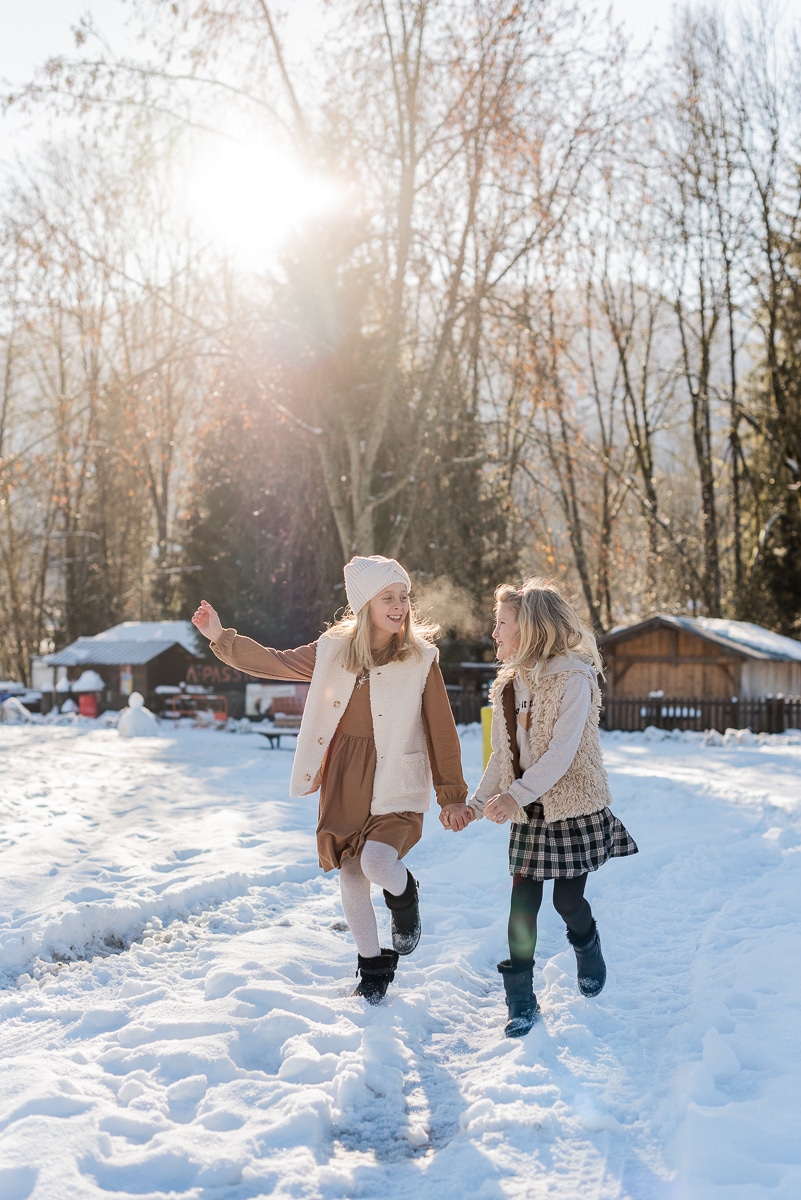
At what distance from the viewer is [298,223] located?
58.7 feet

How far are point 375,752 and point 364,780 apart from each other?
5.1 inches

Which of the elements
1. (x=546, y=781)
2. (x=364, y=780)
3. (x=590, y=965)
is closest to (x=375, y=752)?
(x=364, y=780)

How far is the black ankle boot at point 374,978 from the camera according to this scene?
4469mm

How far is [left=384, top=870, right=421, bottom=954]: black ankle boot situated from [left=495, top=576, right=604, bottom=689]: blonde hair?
0.98 meters

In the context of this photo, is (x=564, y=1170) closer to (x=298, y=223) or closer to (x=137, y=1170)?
(x=137, y=1170)

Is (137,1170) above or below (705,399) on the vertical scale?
below

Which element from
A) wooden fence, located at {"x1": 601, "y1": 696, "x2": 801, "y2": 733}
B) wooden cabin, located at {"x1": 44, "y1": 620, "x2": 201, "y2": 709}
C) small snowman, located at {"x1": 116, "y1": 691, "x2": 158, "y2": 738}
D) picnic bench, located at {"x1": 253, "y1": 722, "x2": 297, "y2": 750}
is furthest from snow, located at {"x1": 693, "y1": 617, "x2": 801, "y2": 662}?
wooden cabin, located at {"x1": 44, "y1": 620, "x2": 201, "y2": 709}

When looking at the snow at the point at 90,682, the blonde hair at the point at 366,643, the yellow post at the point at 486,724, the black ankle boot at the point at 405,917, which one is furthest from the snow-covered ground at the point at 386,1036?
the snow at the point at 90,682

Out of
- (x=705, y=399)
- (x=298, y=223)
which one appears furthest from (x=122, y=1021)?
(x=705, y=399)

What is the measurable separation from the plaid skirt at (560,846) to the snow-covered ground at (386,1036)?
598 mm

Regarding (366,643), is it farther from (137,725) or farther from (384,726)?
(137,725)

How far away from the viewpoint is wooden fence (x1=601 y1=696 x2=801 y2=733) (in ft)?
70.7

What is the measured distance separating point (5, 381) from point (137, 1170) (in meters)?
40.8

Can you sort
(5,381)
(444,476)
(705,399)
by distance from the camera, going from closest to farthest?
(444,476), (705,399), (5,381)
